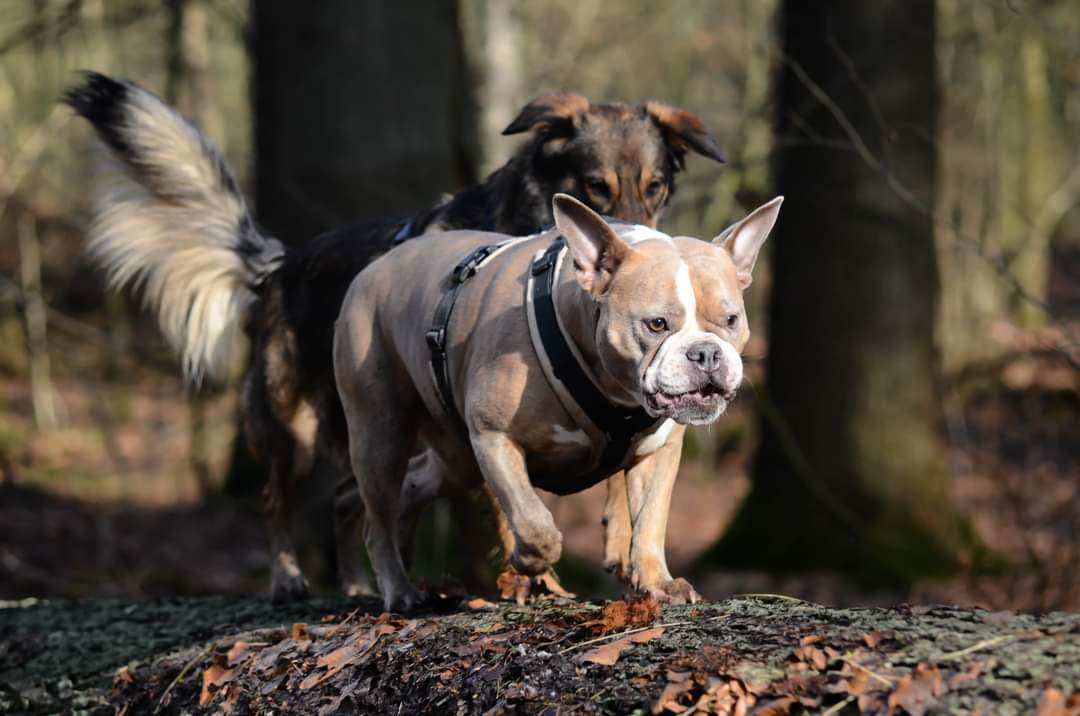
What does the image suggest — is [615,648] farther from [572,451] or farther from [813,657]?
[572,451]

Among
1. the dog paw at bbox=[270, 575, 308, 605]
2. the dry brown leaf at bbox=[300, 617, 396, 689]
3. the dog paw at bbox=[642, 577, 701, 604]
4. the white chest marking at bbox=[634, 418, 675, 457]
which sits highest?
the white chest marking at bbox=[634, 418, 675, 457]

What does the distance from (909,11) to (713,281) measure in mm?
8110

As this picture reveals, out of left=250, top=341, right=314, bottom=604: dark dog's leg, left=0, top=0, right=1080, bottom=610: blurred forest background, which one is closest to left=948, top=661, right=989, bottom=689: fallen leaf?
left=0, top=0, right=1080, bottom=610: blurred forest background

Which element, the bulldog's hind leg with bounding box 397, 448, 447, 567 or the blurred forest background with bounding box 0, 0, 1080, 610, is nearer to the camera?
the bulldog's hind leg with bounding box 397, 448, 447, 567

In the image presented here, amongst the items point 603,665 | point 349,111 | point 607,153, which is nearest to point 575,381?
point 603,665

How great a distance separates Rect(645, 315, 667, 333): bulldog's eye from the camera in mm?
4621

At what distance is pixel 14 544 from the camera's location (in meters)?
12.8

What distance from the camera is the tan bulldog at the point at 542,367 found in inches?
181

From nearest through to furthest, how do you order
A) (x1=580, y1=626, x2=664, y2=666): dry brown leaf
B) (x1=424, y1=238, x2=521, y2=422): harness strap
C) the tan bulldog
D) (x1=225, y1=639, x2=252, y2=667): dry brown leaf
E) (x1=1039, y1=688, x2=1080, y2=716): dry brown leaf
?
(x1=1039, y1=688, x2=1080, y2=716): dry brown leaf
(x1=580, y1=626, x2=664, y2=666): dry brown leaf
the tan bulldog
(x1=225, y1=639, x2=252, y2=667): dry brown leaf
(x1=424, y1=238, x2=521, y2=422): harness strap

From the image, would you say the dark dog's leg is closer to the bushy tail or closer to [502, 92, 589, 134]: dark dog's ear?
the bushy tail

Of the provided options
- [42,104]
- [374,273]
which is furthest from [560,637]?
[42,104]

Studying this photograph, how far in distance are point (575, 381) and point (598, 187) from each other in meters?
2.53

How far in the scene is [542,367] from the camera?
16.6ft

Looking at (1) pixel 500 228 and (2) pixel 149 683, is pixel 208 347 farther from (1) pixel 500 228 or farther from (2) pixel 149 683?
(2) pixel 149 683
